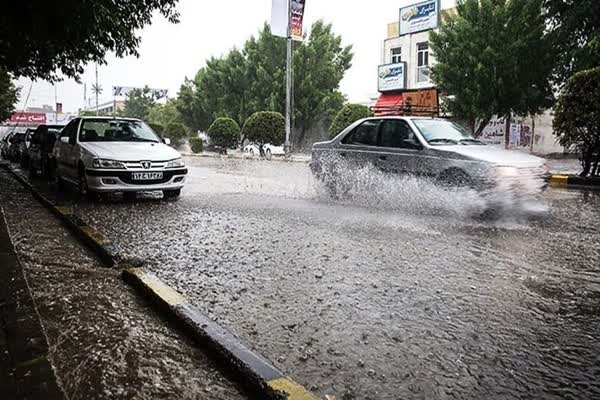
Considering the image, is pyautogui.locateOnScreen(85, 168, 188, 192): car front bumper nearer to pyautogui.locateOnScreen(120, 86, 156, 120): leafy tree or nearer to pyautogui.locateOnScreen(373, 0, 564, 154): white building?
pyautogui.locateOnScreen(373, 0, 564, 154): white building

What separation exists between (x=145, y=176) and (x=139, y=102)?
78.3 meters

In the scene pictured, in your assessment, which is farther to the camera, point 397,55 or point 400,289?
point 397,55

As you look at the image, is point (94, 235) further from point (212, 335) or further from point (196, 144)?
point (196, 144)

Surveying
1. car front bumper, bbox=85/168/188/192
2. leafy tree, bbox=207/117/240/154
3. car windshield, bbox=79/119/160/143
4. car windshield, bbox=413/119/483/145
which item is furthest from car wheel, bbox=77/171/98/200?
leafy tree, bbox=207/117/240/154

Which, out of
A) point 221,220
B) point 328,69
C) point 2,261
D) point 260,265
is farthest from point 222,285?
point 328,69

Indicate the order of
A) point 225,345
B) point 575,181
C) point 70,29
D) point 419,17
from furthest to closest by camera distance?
point 419,17
point 575,181
point 70,29
point 225,345

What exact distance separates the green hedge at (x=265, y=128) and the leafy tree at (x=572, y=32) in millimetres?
16606

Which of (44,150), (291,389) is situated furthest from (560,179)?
(44,150)

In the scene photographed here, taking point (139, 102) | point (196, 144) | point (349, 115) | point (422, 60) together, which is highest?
A: point (139, 102)

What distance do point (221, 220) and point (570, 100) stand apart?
9.83m

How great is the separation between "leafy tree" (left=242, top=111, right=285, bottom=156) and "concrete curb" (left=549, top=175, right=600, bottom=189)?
21.0 m

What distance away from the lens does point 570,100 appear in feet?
40.6

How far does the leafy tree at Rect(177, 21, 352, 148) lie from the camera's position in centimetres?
4166

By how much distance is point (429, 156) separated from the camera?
782 centimetres
